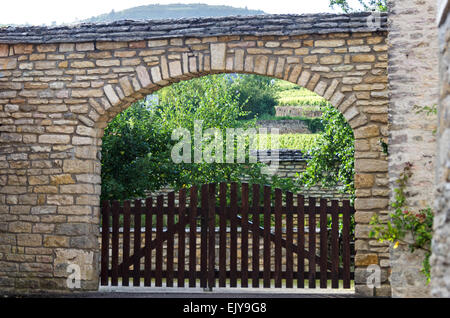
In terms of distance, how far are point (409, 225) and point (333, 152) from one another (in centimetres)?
592

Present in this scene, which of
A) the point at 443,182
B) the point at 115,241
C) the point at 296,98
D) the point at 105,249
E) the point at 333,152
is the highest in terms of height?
the point at 296,98

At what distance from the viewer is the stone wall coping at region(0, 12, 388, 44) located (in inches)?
289

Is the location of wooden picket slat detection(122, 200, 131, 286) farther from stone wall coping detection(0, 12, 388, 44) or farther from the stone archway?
stone wall coping detection(0, 12, 388, 44)

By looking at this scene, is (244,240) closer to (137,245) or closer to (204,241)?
(204,241)

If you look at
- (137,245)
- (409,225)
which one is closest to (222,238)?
(137,245)

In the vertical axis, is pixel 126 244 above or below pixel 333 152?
below

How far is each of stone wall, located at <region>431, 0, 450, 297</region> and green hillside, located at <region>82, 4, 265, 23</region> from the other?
80942 millimetres

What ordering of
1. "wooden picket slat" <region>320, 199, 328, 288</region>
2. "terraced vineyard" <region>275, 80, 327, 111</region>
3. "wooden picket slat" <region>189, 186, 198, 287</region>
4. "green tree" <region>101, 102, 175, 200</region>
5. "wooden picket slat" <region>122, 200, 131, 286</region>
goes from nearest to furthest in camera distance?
"wooden picket slat" <region>320, 199, 328, 288</region>
"wooden picket slat" <region>189, 186, 198, 287</region>
"wooden picket slat" <region>122, 200, 131, 286</region>
"green tree" <region>101, 102, 175, 200</region>
"terraced vineyard" <region>275, 80, 327, 111</region>

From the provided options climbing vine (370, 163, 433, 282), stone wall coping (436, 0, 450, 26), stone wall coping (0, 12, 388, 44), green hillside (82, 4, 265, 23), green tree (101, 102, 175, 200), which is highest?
green hillside (82, 4, 265, 23)

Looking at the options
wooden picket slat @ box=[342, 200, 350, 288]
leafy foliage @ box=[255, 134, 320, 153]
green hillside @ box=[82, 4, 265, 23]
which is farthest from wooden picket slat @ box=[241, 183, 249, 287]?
green hillside @ box=[82, 4, 265, 23]

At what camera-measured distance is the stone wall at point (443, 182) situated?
11.4ft

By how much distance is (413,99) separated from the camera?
5.32 meters

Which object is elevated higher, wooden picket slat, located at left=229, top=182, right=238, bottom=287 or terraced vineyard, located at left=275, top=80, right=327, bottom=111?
terraced vineyard, located at left=275, top=80, right=327, bottom=111
